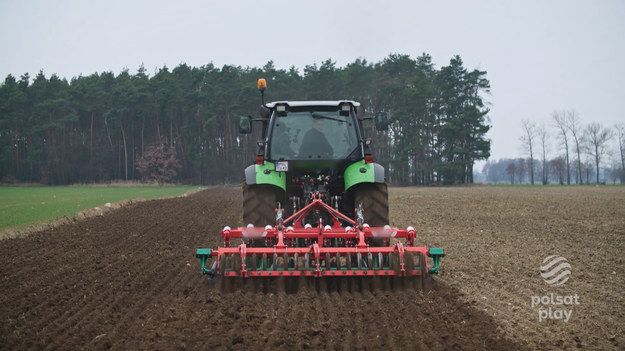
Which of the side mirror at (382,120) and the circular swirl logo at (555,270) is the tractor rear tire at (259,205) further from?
the circular swirl logo at (555,270)

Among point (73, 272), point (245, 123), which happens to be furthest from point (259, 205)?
point (73, 272)

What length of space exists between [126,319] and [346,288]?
232 cm

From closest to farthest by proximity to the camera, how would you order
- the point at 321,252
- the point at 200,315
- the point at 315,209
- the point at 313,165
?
the point at 200,315
the point at 321,252
the point at 315,209
the point at 313,165

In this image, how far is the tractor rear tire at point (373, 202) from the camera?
6855 millimetres

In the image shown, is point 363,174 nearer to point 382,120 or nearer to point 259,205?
point 382,120

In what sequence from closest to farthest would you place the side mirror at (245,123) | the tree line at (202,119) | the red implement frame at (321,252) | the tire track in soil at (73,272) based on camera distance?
the tire track in soil at (73,272), the red implement frame at (321,252), the side mirror at (245,123), the tree line at (202,119)

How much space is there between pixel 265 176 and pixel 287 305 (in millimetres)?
2285

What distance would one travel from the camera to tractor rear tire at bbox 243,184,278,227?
6812mm

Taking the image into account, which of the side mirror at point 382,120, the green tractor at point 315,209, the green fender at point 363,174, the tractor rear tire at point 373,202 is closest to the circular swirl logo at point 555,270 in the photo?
the green tractor at point 315,209

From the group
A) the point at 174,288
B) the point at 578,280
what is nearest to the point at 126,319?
the point at 174,288

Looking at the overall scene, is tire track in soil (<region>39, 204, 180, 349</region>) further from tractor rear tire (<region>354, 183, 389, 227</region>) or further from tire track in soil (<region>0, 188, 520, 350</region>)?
tractor rear tire (<region>354, 183, 389, 227</region>)

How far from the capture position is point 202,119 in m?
57.0

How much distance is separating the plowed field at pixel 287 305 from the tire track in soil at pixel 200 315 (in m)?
0.02

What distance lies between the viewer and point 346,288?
5.70 metres
